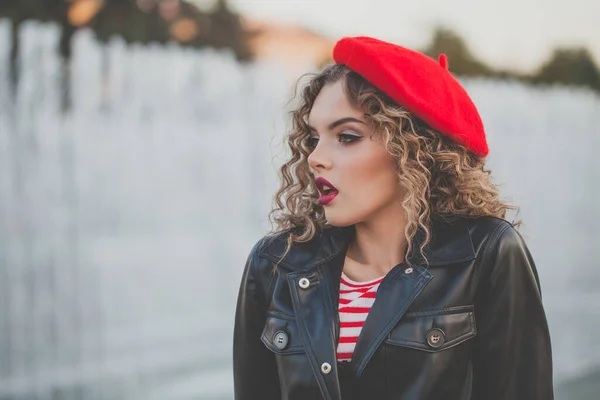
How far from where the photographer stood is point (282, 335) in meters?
1.81

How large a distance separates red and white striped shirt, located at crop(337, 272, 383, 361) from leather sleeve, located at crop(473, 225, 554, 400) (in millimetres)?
255

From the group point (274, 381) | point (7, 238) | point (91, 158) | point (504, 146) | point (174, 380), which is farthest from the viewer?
point (504, 146)

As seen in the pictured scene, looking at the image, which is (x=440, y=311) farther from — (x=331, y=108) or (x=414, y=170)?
(x=331, y=108)

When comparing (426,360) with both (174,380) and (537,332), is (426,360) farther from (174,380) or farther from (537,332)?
(174,380)

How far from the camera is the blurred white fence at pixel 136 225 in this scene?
6.05 metres

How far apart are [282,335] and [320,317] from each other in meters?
0.10

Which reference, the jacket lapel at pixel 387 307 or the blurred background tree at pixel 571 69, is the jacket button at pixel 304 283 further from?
the blurred background tree at pixel 571 69

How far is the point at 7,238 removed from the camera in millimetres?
6449

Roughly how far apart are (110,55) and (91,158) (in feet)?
3.34

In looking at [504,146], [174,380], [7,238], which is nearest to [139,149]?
[7,238]

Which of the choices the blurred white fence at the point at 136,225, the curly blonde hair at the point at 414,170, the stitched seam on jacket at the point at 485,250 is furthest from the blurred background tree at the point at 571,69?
the stitched seam on jacket at the point at 485,250

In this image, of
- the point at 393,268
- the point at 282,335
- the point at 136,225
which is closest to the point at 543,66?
the point at 136,225

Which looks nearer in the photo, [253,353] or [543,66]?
[253,353]

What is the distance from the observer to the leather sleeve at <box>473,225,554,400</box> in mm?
1677
